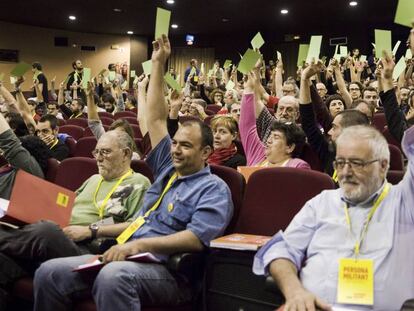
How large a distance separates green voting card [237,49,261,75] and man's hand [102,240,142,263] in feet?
5.68

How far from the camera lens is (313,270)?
5.40ft

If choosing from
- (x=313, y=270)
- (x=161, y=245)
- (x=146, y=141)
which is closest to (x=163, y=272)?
(x=161, y=245)

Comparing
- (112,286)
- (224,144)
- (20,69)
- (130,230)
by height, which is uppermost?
(20,69)

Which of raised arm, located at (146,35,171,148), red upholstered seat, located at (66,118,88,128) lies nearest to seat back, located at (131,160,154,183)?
raised arm, located at (146,35,171,148)

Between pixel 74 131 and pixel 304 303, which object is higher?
pixel 74 131

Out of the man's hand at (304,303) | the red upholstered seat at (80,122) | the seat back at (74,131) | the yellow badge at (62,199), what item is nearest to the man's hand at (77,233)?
the yellow badge at (62,199)

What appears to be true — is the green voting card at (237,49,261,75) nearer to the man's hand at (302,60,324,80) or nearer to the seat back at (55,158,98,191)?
the man's hand at (302,60,324,80)

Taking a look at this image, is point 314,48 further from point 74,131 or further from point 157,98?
point 74,131

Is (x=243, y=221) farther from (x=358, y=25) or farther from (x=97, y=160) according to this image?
(x=358, y=25)

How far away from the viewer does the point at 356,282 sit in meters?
1.53

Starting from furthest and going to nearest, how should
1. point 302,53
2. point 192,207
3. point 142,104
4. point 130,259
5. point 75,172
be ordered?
point 302,53
point 142,104
point 75,172
point 192,207
point 130,259

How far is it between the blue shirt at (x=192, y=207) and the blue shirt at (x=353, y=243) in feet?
1.01

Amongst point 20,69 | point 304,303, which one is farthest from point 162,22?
point 20,69

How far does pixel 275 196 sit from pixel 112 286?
0.76 meters
